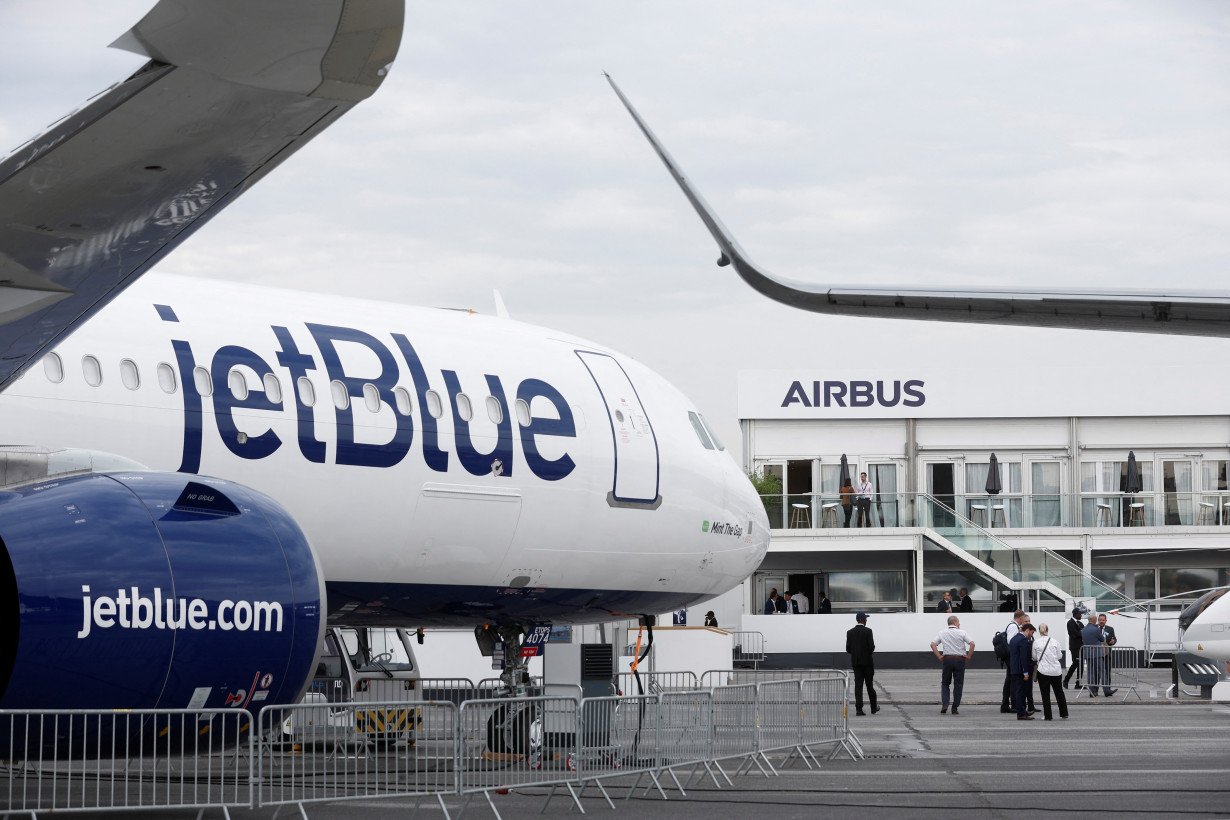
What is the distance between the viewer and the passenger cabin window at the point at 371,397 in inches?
488

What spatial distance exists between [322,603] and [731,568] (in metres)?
6.82

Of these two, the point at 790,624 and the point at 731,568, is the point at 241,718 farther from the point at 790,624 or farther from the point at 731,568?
the point at 790,624

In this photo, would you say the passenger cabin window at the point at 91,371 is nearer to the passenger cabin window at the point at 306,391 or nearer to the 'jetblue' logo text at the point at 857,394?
the passenger cabin window at the point at 306,391

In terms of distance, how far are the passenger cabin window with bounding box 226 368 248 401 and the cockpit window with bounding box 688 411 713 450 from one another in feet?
18.2

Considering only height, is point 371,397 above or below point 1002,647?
above

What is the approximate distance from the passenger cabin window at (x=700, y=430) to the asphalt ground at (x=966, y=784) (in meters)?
3.10

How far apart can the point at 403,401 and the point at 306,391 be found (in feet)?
3.06

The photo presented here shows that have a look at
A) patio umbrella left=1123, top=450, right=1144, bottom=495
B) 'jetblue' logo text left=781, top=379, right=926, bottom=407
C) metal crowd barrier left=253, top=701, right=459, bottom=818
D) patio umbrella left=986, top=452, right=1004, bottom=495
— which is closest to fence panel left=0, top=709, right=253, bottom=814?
metal crowd barrier left=253, top=701, right=459, bottom=818

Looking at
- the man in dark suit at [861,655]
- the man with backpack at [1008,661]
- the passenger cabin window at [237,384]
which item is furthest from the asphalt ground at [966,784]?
the passenger cabin window at [237,384]

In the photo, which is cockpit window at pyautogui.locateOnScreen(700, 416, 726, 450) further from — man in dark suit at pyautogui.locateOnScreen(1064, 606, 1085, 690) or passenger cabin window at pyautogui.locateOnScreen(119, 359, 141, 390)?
man in dark suit at pyautogui.locateOnScreen(1064, 606, 1085, 690)

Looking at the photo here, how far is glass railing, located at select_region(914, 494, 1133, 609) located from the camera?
125 feet

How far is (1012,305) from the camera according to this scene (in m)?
5.80

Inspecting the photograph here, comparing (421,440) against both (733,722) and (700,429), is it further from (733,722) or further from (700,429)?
(700,429)

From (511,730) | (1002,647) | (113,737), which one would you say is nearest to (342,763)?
(511,730)
